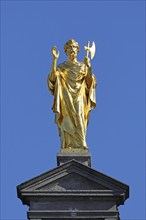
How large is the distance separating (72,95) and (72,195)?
4.55 meters

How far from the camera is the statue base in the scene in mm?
36469

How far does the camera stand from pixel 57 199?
35.3 meters

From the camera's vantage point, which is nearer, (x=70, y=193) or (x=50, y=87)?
(x=70, y=193)

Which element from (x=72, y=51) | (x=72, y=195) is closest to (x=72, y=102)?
(x=72, y=51)

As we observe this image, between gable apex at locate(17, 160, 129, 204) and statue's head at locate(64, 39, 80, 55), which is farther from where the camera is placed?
statue's head at locate(64, 39, 80, 55)

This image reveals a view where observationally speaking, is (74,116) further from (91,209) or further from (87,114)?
(91,209)

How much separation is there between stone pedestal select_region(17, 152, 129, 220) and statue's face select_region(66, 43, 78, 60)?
203 inches

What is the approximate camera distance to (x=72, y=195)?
3534 cm

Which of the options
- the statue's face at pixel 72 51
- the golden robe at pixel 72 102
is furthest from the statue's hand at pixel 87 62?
the statue's face at pixel 72 51

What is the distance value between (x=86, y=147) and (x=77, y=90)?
2449mm

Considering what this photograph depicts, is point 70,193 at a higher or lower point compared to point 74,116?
lower

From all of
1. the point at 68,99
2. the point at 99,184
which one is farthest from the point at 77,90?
the point at 99,184

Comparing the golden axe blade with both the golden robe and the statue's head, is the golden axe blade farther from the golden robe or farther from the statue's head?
the golden robe

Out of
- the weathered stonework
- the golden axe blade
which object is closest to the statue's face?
the golden axe blade
